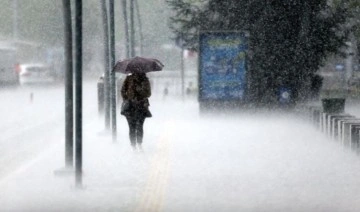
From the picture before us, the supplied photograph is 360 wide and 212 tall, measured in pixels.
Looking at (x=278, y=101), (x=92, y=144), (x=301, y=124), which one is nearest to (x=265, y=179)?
(x=92, y=144)

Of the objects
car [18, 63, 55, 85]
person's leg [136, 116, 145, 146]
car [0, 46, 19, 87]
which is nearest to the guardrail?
person's leg [136, 116, 145, 146]

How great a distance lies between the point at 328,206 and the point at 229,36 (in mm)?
24491

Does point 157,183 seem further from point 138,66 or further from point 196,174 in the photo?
point 138,66

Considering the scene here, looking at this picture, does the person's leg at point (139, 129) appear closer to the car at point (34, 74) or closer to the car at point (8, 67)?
the car at point (8, 67)

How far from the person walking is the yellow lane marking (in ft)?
2.40

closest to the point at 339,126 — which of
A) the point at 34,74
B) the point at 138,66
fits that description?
the point at 138,66

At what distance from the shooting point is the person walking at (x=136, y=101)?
22.9 metres

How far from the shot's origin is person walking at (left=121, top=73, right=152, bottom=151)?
22.9 meters

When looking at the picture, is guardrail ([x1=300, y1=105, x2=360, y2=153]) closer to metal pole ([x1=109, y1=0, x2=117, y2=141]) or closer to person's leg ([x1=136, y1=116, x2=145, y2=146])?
person's leg ([x1=136, y1=116, x2=145, y2=146])

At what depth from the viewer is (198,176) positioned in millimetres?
18297

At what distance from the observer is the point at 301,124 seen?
34.1 m

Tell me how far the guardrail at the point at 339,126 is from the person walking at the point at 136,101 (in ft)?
13.7

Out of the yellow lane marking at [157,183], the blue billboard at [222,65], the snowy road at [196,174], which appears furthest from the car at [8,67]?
the yellow lane marking at [157,183]

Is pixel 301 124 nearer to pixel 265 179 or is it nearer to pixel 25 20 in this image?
pixel 265 179
